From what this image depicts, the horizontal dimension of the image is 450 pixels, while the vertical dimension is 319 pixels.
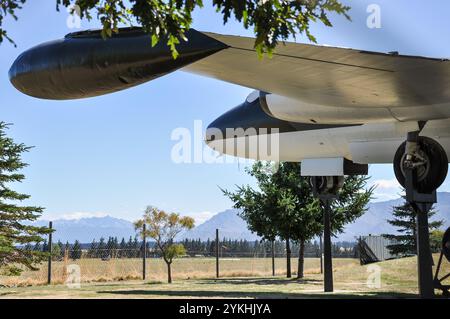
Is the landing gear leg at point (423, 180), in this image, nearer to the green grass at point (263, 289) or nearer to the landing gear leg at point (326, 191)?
the green grass at point (263, 289)

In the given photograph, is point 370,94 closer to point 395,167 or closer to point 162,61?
point 395,167

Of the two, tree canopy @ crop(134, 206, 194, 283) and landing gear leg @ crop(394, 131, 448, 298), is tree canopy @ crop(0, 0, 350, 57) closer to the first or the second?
landing gear leg @ crop(394, 131, 448, 298)

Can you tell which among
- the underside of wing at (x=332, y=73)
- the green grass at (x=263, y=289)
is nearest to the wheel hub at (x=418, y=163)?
the underside of wing at (x=332, y=73)

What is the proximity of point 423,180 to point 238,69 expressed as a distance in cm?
570

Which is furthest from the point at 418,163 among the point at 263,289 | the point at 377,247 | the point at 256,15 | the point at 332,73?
the point at 377,247

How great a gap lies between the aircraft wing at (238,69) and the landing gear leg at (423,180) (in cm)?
155

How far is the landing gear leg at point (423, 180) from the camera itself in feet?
38.0

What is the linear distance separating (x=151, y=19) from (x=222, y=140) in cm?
1260

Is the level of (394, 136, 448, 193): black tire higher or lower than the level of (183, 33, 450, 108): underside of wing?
lower

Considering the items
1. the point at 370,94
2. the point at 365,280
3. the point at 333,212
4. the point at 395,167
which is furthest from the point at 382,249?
the point at 370,94

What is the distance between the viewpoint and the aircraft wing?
6.09m

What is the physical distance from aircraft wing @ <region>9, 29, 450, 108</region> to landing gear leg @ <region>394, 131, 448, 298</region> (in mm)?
1548

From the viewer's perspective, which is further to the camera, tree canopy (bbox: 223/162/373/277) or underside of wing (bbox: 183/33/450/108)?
tree canopy (bbox: 223/162/373/277)

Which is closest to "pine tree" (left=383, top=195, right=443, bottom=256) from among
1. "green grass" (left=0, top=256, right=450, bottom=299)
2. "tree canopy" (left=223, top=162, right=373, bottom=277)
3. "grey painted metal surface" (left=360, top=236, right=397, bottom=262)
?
"grey painted metal surface" (left=360, top=236, right=397, bottom=262)
